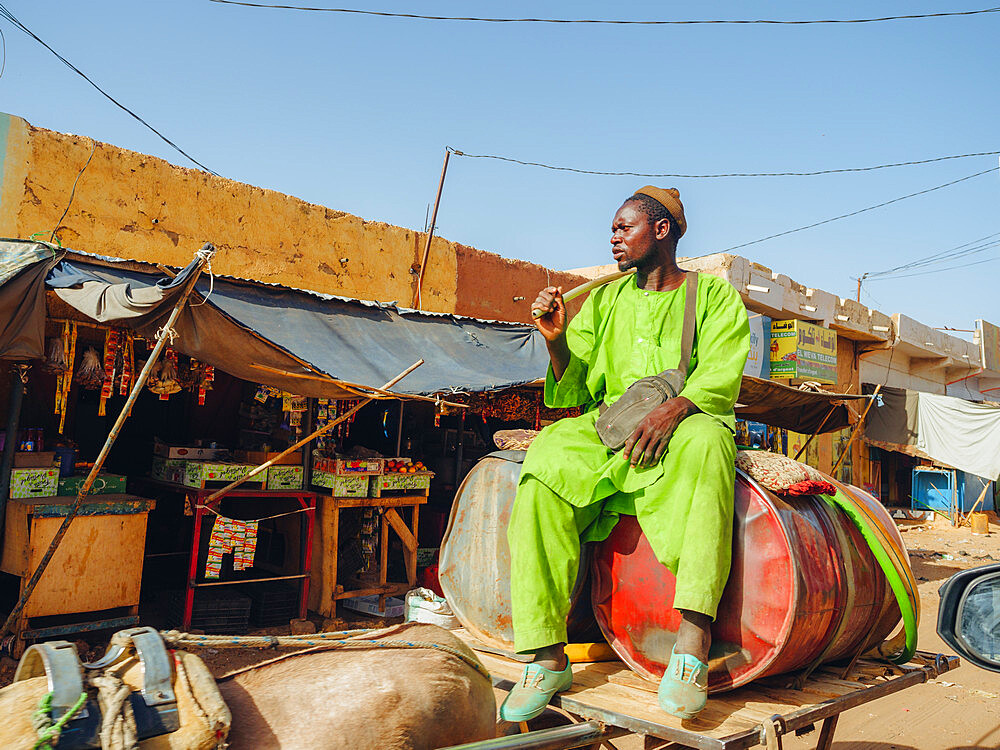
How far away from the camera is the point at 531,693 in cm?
242

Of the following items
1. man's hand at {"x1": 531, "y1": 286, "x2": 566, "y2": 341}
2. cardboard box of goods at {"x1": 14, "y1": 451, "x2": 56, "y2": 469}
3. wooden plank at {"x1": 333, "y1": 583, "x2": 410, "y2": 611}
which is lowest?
wooden plank at {"x1": 333, "y1": 583, "x2": 410, "y2": 611}

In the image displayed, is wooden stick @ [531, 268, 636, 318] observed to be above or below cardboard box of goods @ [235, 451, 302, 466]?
above

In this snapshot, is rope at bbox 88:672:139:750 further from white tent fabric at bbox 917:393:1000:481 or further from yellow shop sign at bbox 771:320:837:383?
white tent fabric at bbox 917:393:1000:481

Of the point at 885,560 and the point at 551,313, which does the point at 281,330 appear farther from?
the point at 885,560

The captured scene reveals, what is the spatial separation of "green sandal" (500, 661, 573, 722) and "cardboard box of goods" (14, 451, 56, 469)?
4949 millimetres

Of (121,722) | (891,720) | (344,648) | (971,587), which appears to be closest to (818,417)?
(891,720)

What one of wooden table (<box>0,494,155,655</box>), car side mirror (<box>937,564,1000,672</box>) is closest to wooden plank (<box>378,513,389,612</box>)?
wooden table (<box>0,494,155,655</box>)

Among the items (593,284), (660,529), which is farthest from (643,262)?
(660,529)

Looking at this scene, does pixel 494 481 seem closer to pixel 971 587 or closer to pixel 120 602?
pixel 971 587

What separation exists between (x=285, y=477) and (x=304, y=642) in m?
5.30

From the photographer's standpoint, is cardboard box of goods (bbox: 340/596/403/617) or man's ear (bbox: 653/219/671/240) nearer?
man's ear (bbox: 653/219/671/240)

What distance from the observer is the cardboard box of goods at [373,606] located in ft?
24.2

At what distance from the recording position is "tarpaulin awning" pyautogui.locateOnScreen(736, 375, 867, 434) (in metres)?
8.52

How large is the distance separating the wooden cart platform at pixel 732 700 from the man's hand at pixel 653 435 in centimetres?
75
